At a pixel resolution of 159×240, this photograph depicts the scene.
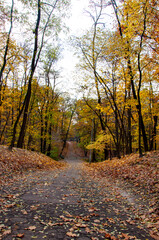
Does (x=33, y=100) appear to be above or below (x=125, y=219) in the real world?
above

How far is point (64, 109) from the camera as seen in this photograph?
3362cm

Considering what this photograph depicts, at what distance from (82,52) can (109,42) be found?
3251 millimetres

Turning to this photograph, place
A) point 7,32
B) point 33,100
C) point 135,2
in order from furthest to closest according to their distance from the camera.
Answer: point 33,100 < point 7,32 < point 135,2

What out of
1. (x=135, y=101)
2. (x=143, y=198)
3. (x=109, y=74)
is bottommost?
(x=143, y=198)

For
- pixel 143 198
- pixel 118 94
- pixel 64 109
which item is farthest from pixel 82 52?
pixel 64 109

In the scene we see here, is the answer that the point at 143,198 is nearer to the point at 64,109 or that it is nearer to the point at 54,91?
the point at 54,91

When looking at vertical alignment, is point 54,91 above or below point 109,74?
above

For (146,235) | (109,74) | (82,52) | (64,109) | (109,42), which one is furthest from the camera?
(64,109)

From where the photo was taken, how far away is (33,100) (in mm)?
17766

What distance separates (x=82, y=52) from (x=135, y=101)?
22.7 ft

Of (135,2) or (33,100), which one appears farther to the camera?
(33,100)

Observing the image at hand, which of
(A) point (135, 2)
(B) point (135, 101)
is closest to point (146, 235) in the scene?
(B) point (135, 101)

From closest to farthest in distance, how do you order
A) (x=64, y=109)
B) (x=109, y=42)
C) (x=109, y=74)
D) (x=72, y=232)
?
(x=72, y=232), (x=109, y=42), (x=109, y=74), (x=64, y=109)

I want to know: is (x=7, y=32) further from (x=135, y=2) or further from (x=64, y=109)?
(x=64, y=109)
